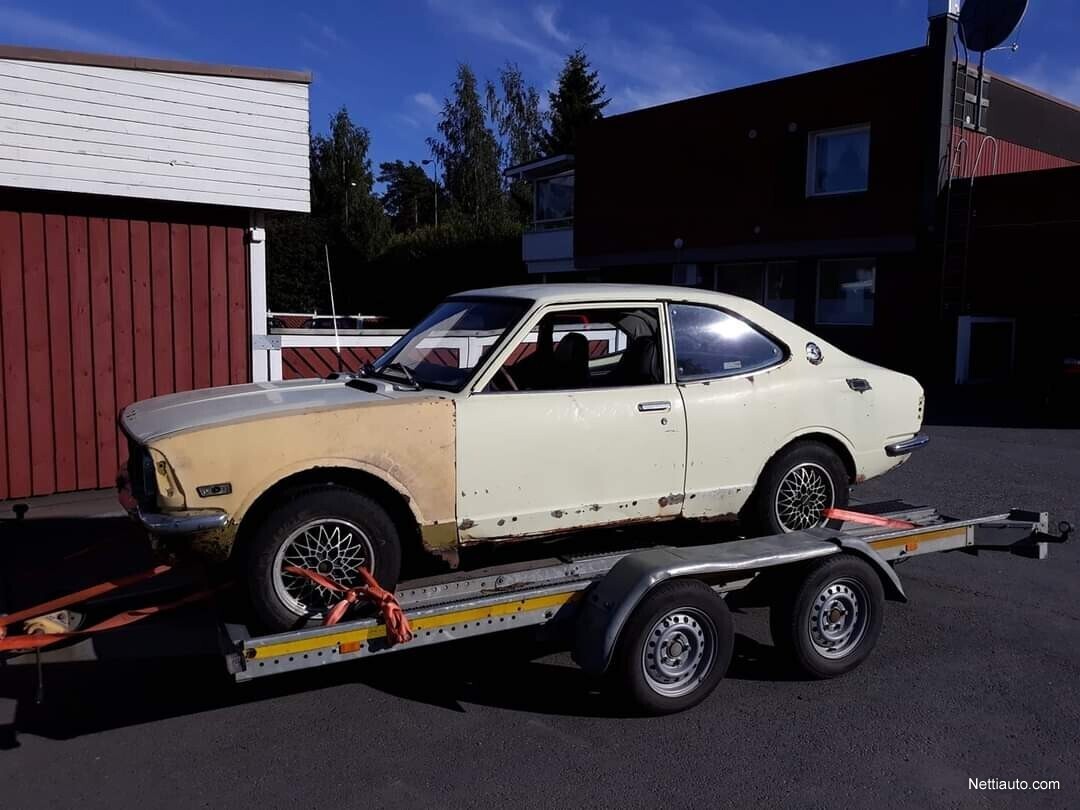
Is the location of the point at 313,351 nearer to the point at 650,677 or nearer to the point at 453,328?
the point at 453,328

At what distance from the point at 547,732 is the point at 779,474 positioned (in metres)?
2.07

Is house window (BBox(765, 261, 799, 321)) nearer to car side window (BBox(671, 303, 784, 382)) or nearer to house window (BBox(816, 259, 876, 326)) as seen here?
house window (BBox(816, 259, 876, 326))

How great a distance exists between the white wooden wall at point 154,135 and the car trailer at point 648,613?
211 inches

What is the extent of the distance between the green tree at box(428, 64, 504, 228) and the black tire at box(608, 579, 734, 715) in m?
46.8

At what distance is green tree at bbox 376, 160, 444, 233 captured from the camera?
65.5 metres

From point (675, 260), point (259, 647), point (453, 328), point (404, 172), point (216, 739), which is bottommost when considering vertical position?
point (216, 739)

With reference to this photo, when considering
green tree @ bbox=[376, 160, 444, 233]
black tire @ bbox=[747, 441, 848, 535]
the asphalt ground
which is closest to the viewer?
the asphalt ground

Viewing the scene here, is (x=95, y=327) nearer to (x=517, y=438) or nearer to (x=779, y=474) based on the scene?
(x=517, y=438)

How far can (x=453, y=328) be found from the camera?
5.39 m

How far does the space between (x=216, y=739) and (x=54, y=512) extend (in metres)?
4.93

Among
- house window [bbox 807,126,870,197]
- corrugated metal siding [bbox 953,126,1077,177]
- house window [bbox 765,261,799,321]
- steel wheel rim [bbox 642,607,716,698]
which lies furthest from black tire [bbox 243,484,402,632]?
house window [bbox 765,261,799,321]

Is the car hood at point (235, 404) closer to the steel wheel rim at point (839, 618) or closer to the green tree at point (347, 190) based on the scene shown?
the steel wheel rim at point (839, 618)

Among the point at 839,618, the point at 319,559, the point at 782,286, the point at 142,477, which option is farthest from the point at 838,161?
the point at 142,477

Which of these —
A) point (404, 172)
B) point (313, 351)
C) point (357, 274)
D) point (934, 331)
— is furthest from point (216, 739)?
point (404, 172)
